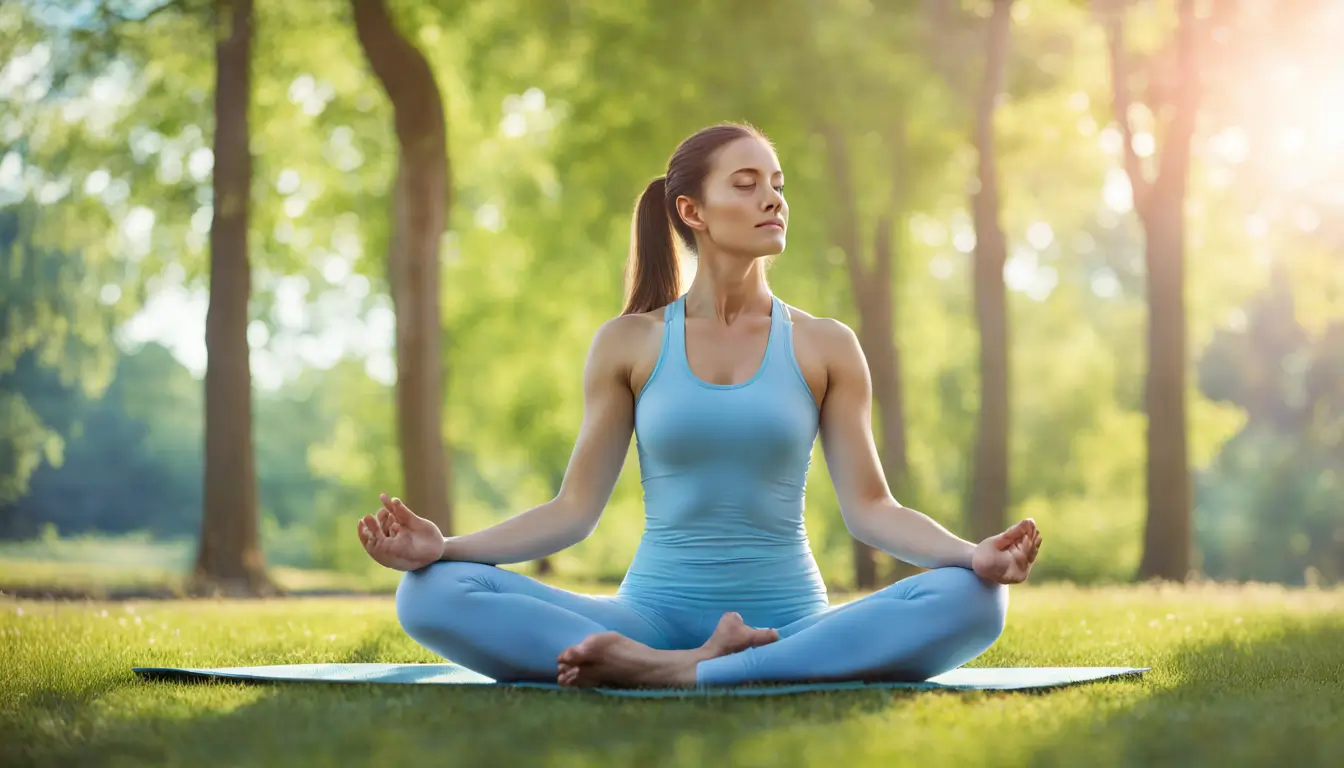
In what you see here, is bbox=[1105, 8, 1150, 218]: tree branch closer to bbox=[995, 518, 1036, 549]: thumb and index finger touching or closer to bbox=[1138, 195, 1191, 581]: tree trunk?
bbox=[1138, 195, 1191, 581]: tree trunk

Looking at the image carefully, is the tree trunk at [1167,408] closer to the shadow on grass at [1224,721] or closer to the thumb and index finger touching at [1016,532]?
the shadow on grass at [1224,721]

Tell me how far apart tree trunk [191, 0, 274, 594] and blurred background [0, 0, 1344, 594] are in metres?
0.03

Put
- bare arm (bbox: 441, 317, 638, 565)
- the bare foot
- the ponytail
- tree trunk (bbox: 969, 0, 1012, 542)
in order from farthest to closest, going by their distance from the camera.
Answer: tree trunk (bbox: 969, 0, 1012, 542)
the ponytail
bare arm (bbox: 441, 317, 638, 565)
the bare foot

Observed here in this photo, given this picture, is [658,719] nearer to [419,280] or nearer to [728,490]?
[728,490]

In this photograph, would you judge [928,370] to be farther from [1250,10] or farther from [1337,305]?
[1250,10]

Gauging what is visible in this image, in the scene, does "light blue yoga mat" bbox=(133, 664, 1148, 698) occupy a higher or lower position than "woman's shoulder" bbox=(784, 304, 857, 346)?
lower

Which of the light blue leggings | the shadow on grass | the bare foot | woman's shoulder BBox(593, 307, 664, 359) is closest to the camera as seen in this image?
the shadow on grass

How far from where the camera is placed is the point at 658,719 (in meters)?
3.73

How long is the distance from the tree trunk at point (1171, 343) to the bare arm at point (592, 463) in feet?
31.6

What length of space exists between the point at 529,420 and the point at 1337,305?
37.1 ft

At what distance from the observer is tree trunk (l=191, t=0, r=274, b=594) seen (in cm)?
1262

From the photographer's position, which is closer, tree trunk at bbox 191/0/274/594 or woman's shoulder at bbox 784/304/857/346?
woman's shoulder at bbox 784/304/857/346

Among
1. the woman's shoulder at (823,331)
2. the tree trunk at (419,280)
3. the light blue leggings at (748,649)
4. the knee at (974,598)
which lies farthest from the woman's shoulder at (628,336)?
the tree trunk at (419,280)

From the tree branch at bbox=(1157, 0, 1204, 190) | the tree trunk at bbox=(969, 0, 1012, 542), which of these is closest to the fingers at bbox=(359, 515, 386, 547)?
the tree trunk at bbox=(969, 0, 1012, 542)
